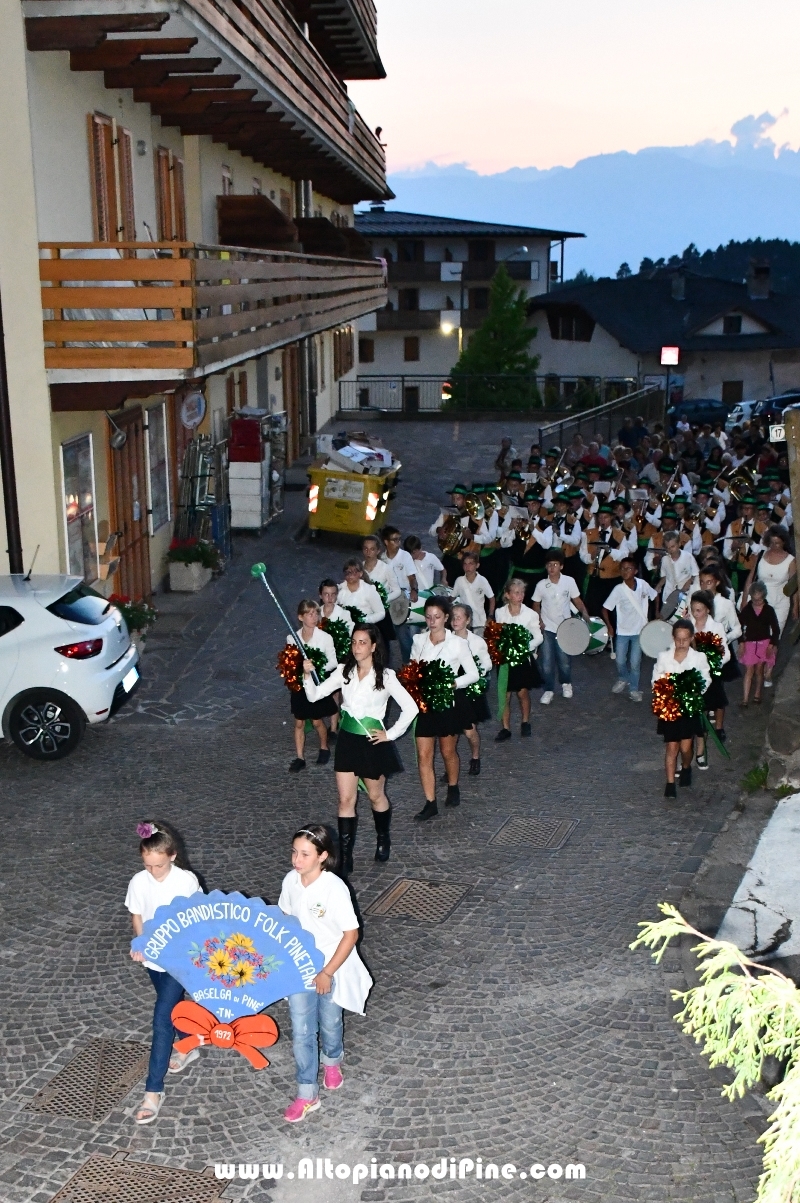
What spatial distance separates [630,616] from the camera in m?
13.9

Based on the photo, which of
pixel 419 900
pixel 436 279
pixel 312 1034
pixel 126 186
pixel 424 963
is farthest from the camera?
pixel 436 279

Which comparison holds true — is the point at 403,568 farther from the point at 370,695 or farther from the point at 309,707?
the point at 370,695

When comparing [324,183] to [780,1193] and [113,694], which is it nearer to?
[113,694]

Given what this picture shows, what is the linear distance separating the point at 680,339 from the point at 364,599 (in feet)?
181

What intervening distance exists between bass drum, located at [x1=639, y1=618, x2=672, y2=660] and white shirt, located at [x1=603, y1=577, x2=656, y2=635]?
314 mm

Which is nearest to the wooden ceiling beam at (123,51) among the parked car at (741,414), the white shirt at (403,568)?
the white shirt at (403,568)

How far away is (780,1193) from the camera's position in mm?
3605

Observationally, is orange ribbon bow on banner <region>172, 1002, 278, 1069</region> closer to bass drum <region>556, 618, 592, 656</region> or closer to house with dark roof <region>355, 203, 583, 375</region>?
bass drum <region>556, 618, 592, 656</region>

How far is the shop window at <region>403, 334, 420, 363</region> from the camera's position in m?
74.6

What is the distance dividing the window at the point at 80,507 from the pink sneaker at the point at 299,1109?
8.79m

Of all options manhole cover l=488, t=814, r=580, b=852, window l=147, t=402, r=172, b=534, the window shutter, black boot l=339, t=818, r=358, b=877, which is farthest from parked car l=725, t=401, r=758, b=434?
black boot l=339, t=818, r=358, b=877

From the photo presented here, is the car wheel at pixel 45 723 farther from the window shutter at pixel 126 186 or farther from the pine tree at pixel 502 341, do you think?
the pine tree at pixel 502 341

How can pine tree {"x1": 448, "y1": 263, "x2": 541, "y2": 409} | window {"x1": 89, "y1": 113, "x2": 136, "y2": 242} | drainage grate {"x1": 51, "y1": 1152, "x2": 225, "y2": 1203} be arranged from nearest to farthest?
drainage grate {"x1": 51, "y1": 1152, "x2": 225, "y2": 1203}, window {"x1": 89, "y1": 113, "x2": 136, "y2": 242}, pine tree {"x1": 448, "y1": 263, "x2": 541, "y2": 409}
